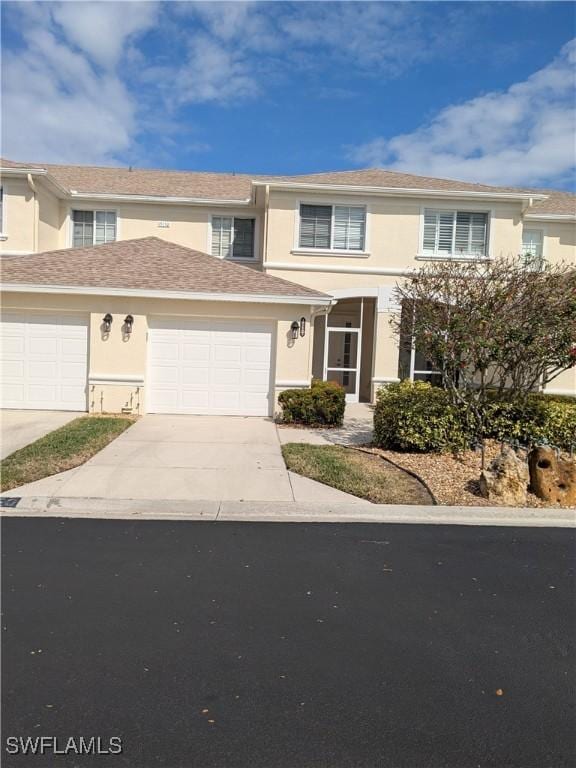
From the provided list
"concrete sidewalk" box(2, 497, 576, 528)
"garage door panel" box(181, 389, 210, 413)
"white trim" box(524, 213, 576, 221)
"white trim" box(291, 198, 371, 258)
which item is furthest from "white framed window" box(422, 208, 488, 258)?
"concrete sidewalk" box(2, 497, 576, 528)

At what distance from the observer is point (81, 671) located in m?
3.30

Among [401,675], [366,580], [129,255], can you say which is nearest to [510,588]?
[366,580]

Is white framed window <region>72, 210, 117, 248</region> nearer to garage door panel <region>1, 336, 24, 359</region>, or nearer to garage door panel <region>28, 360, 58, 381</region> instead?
garage door panel <region>1, 336, 24, 359</region>

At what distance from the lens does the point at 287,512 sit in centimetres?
654

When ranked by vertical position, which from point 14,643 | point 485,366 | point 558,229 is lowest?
point 14,643

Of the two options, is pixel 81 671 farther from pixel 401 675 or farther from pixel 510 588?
pixel 510 588

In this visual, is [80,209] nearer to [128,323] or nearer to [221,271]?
[221,271]

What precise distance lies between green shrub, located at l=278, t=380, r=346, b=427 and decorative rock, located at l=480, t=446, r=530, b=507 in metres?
4.98

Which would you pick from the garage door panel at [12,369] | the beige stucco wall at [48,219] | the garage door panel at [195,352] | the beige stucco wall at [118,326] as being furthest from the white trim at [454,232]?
the beige stucco wall at [48,219]

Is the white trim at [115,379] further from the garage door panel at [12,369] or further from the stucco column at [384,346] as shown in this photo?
the stucco column at [384,346]

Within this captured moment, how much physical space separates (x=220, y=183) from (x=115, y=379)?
10.8m

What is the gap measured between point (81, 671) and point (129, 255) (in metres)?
12.4

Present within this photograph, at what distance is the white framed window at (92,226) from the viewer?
1830 centimetres

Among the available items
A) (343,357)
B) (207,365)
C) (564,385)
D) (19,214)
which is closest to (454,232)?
(343,357)
